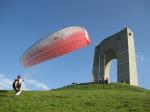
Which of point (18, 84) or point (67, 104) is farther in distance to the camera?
point (18, 84)

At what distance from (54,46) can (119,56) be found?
3622 cm

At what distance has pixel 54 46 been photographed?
26172 mm

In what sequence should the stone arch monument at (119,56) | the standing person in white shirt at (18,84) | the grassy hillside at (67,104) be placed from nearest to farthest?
the grassy hillside at (67,104), the standing person in white shirt at (18,84), the stone arch monument at (119,56)

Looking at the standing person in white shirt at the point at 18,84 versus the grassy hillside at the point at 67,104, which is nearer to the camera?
the grassy hillside at the point at 67,104

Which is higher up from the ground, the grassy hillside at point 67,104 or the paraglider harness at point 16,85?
the paraglider harness at point 16,85

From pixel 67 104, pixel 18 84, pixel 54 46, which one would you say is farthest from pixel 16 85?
pixel 67 104

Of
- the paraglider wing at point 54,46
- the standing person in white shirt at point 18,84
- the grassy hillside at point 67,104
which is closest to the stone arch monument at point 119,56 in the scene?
the paraglider wing at point 54,46

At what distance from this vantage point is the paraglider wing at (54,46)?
1028 inches

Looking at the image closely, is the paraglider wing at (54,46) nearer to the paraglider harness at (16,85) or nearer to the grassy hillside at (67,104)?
the paraglider harness at (16,85)

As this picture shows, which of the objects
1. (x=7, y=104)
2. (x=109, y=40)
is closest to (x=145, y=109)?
(x=7, y=104)

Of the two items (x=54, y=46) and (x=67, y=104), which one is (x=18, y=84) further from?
(x=67, y=104)

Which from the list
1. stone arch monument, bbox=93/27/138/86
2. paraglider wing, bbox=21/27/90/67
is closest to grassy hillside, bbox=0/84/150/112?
paraglider wing, bbox=21/27/90/67

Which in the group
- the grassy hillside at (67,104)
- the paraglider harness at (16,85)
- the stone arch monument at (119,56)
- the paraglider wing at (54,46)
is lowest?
the grassy hillside at (67,104)

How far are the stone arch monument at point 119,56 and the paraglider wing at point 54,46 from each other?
31585 mm
